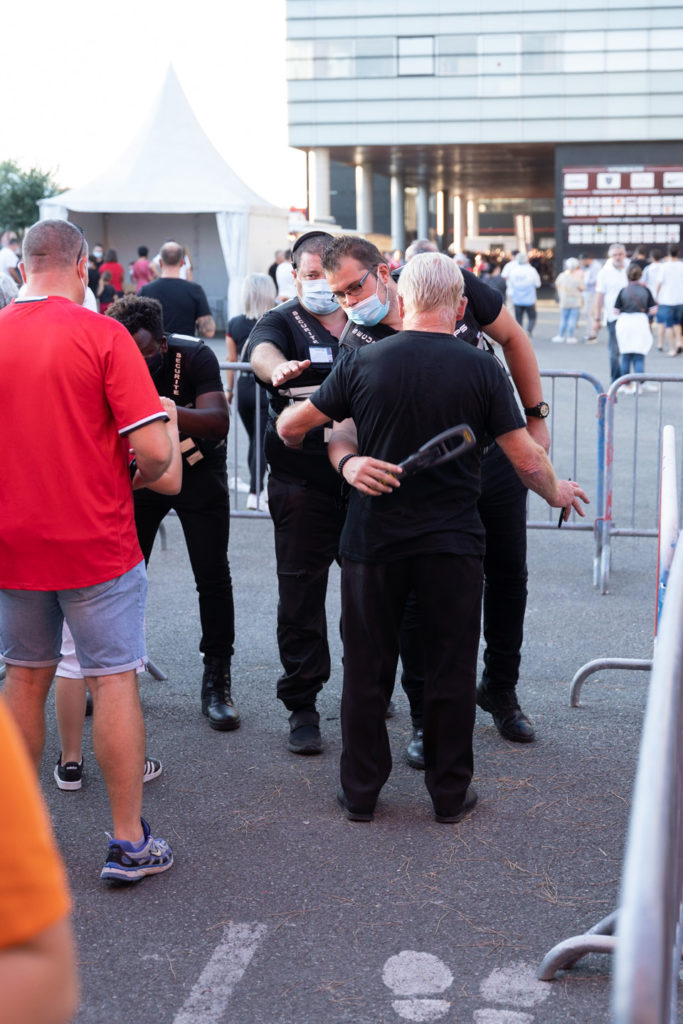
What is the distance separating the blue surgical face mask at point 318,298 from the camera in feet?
15.8

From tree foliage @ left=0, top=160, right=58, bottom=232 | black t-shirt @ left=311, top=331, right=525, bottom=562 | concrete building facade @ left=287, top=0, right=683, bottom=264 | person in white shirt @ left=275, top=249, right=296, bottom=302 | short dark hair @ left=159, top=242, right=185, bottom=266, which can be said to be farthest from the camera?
tree foliage @ left=0, top=160, right=58, bottom=232

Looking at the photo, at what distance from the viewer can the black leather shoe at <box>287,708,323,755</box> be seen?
492cm

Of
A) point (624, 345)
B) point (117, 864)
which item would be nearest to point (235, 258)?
point (624, 345)

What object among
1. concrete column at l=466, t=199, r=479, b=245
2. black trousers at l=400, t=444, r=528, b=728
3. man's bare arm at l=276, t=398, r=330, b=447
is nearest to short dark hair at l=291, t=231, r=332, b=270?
man's bare arm at l=276, t=398, r=330, b=447

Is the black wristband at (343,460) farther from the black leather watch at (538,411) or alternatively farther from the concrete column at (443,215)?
the concrete column at (443,215)

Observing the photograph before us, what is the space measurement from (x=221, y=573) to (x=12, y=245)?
17.4 meters

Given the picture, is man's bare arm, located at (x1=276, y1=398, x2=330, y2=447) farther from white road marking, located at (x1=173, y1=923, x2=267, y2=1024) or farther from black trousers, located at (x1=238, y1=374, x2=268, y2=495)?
black trousers, located at (x1=238, y1=374, x2=268, y2=495)

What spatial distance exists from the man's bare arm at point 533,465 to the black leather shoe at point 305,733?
54.8 inches

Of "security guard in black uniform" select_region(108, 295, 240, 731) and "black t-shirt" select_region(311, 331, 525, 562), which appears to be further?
"security guard in black uniform" select_region(108, 295, 240, 731)

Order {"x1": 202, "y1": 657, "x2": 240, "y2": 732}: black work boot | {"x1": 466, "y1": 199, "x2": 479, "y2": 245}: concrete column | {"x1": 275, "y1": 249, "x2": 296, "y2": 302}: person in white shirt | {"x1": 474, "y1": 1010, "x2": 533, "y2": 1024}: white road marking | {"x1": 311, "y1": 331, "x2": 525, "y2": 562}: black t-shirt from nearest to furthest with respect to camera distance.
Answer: {"x1": 474, "y1": 1010, "x2": 533, "y2": 1024}: white road marking < {"x1": 311, "y1": 331, "x2": 525, "y2": 562}: black t-shirt < {"x1": 202, "y1": 657, "x2": 240, "y2": 732}: black work boot < {"x1": 275, "y1": 249, "x2": 296, "y2": 302}: person in white shirt < {"x1": 466, "y1": 199, "x2": 479, "y2": 245}: concrete column

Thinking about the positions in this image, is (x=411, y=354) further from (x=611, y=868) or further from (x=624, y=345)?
(x=624, y=345)

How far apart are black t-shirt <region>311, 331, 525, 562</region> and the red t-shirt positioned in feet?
2.58

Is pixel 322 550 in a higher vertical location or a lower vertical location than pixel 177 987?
higher

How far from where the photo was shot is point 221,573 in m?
5.23
